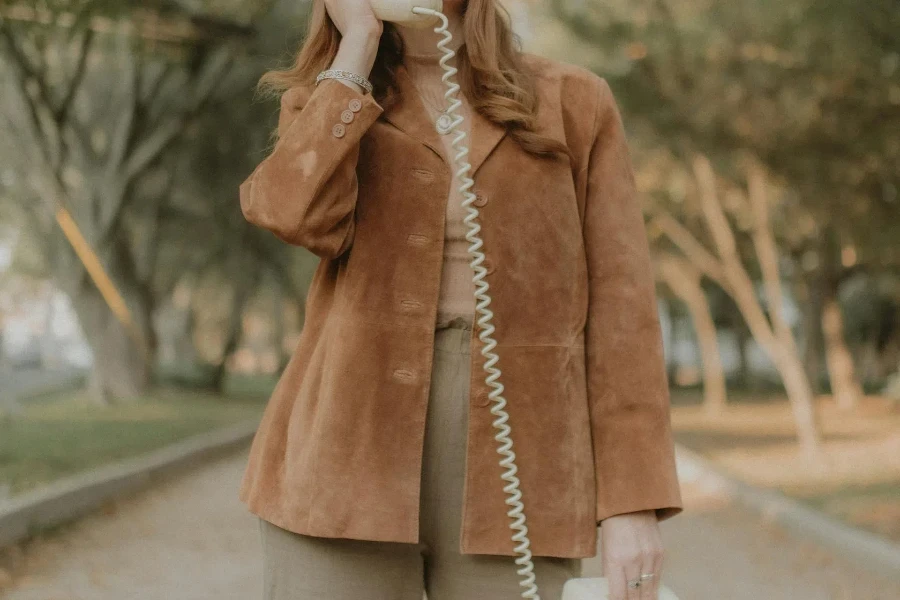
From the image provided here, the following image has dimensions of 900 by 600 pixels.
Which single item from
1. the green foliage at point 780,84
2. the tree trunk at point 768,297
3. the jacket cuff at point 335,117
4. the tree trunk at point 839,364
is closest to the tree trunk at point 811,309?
the tree trunk at point 839,364

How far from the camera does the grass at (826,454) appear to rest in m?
10.2

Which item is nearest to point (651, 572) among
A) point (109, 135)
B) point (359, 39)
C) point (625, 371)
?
point (625, 371)

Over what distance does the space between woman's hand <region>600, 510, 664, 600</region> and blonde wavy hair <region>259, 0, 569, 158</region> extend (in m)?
0.64

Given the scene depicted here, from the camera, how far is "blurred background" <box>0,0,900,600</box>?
797 centimetres

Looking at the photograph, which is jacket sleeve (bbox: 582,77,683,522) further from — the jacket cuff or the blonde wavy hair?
the jacket cuff

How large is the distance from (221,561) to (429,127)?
19.8 feet

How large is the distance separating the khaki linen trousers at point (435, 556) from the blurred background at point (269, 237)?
972mm

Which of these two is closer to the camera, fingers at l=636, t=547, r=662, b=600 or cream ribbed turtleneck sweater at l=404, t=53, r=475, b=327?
fingers at l=636, t=547, r=662, b=600

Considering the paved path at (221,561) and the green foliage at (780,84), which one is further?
the green foliage at (780,84)

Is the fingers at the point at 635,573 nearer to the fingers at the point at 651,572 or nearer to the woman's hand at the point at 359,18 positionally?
the fingers at the point at 651,572

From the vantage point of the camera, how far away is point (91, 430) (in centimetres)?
1502

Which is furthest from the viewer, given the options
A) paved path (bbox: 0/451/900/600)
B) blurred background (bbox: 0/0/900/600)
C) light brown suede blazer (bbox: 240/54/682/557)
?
blurred background (bbox: 0/0/900/600)

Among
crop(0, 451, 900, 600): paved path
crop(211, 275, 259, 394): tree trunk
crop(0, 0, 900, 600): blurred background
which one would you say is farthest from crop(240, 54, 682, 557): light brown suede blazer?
crop(211, 275, 259, 394): tree trunk

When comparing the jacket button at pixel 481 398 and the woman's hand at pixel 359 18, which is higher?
the woman's hand at pixel 359 18
